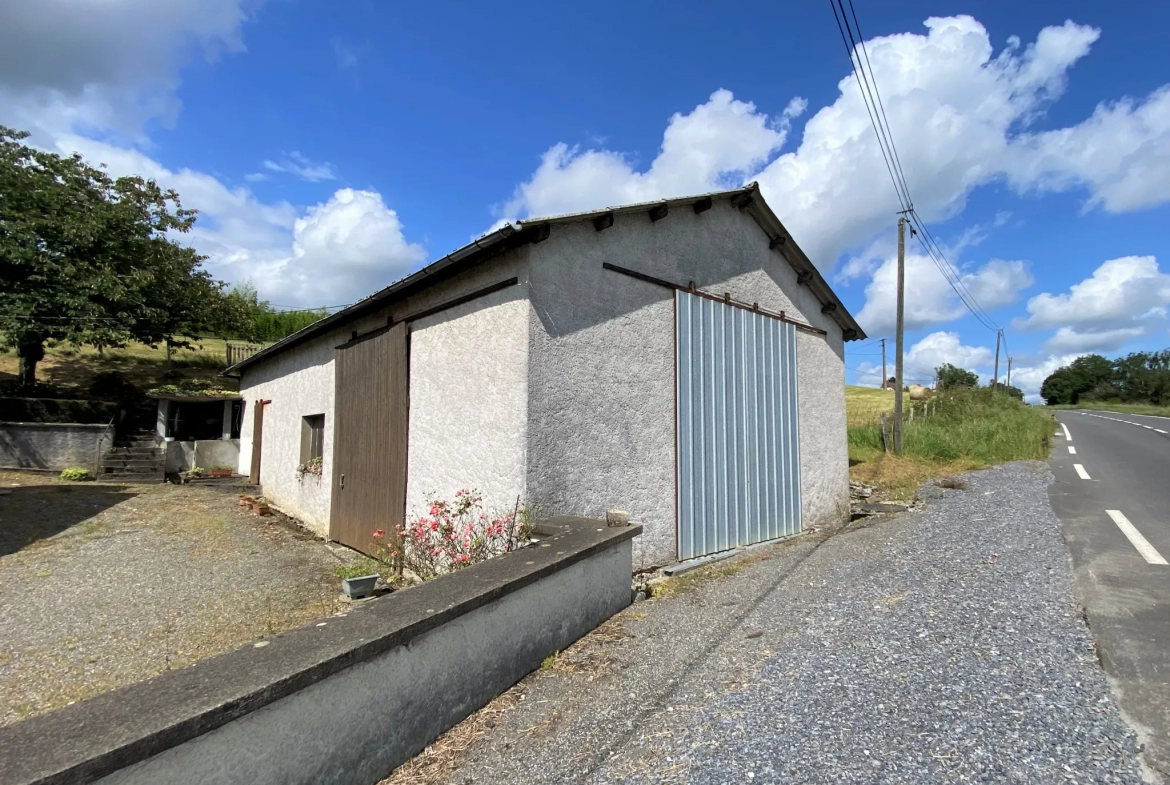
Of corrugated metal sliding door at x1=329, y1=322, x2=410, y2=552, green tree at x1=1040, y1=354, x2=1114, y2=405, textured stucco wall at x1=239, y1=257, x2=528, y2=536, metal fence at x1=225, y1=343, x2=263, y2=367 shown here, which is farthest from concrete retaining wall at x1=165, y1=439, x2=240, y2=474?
green tree at x1=1040, y1=354, x2=1114, y2=405

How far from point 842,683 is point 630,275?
14.4 feet

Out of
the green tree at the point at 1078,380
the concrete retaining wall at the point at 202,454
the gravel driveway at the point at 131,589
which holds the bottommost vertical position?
the gravel driveway at the point at 131,589

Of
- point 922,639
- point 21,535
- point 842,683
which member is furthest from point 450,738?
point 21,535

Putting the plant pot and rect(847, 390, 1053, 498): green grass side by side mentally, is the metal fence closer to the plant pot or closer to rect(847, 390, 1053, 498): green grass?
the plant pot

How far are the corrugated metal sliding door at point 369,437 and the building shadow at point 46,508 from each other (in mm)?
4863

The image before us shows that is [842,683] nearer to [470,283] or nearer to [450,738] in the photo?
[450,738]

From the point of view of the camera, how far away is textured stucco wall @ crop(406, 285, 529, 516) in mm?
5473

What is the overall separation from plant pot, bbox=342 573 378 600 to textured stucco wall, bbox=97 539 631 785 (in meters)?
2.70

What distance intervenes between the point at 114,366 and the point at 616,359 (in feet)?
93.8

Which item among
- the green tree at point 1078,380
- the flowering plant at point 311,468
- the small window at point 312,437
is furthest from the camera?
the green tree at point 1078,380

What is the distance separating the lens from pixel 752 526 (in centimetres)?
788

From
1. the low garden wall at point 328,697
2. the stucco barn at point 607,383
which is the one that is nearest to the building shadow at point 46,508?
the stucco barn at point 607,383

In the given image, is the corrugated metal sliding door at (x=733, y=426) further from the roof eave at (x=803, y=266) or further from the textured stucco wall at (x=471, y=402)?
the textured stucco wall at (x=471, y=402)

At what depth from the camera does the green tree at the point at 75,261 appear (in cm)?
1808
